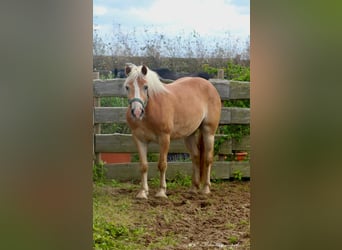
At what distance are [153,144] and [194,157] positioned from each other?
0.66 ft

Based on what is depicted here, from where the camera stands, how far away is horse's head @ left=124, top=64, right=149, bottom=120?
6.49ft

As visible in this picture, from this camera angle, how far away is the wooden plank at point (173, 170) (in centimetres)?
203

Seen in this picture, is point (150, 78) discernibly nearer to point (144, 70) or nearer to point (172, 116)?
point (144, 70)

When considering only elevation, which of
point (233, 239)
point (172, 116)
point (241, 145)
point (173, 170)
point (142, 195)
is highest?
point (172, 116)

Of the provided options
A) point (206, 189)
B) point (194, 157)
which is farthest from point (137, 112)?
point (206, 189)

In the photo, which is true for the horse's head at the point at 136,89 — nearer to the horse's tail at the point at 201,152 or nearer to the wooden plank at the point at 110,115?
the wooden plank at the point at 110,115

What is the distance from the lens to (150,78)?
2018 millimetres

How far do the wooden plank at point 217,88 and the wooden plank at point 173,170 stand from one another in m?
0.31

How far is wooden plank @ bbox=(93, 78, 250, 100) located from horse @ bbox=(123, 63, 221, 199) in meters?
0.03
